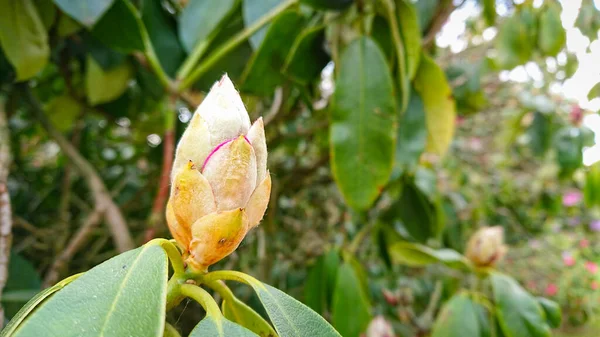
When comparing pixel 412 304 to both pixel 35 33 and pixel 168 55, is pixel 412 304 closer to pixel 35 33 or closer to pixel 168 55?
pixel 168 55

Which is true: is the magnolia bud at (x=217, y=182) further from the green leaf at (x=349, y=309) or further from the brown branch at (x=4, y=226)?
the green leaf at (x=349, y=309)

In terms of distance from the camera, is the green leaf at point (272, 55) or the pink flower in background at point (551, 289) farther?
the pink flower in background at point (551, 289)

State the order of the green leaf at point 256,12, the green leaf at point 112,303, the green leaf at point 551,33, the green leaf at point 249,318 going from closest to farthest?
the green leaf at point 112,303 < the green leaf at point 249,318 < the green leaf at point 256,12 < the green leaf at point 551,33

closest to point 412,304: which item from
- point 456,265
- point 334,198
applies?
point 334,198

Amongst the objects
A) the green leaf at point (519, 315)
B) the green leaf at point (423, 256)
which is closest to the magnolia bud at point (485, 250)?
the green leaf at point (423, 256)

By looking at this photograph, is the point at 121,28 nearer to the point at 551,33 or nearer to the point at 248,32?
the point at 248,32

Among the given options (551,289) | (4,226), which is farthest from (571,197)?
(4,226)

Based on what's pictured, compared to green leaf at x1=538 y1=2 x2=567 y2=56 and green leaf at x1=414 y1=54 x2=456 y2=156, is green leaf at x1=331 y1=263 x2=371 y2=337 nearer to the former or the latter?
green leaf at x1=414 y1=54 x2=456 y2=156
